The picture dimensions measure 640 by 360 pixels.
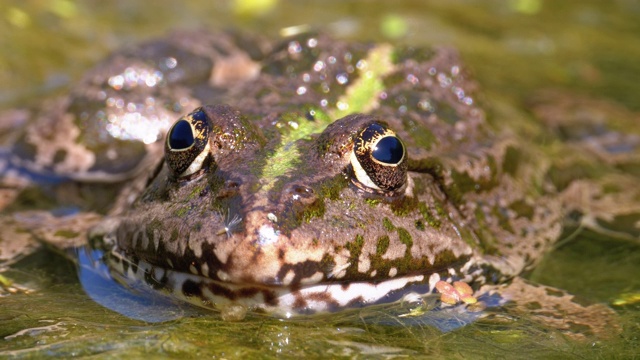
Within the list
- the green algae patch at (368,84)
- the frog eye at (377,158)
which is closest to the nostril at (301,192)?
the frog eye at (377,158)

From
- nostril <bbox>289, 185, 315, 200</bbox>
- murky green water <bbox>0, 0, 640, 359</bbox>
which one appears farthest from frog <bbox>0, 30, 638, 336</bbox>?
murky green water <bbox>0, 0, 640, 359</bbox>

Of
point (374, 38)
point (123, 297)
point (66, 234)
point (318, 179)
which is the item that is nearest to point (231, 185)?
point (318, 179)

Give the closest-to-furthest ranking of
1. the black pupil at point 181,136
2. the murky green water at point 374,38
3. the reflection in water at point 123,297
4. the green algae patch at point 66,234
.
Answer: the murky green water at point 374,38 < the reflection in water at point 123,297 < the black pupil at point 181,136 < the green algae patch at point 66,234

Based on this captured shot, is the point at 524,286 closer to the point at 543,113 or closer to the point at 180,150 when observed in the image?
the point at 180,150

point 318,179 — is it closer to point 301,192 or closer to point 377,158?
point 301,192

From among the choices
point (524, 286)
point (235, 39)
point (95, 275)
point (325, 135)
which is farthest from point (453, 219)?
point (235, 39)

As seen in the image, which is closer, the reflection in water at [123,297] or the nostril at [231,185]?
the nostril at [231,185]

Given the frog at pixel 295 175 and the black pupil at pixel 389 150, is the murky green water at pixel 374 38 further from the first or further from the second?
the black pupil at pixel 389 150
